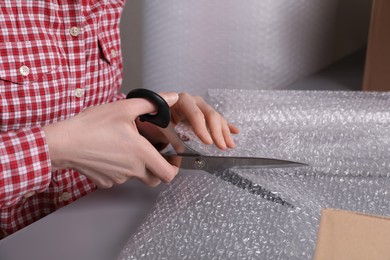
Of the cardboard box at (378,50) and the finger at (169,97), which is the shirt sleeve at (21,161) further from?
the cardboard box at (378,50)

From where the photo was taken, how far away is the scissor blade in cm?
59

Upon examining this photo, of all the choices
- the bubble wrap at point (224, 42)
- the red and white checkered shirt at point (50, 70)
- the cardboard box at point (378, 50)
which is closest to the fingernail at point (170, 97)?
the red and white checkered shirt at point (50, 70)

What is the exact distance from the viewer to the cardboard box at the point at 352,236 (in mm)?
464

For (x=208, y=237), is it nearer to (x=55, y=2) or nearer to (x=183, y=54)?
(x=55, y=2)

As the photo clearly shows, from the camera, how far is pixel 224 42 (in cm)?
98

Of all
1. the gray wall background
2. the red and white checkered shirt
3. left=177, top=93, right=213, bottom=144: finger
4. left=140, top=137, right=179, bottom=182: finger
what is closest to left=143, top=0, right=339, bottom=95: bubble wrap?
the gray wall background

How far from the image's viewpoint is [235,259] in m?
0.48

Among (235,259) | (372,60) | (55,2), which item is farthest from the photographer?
(372,60)

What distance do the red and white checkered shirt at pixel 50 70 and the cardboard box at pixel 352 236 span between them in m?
0.32

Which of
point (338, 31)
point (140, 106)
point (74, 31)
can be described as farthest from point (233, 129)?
point (338, 31)

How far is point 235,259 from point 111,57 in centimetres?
38

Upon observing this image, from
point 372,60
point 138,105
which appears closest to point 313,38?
point 372,60

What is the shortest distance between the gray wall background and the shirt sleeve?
61cm

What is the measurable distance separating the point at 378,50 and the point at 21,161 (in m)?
0.67
